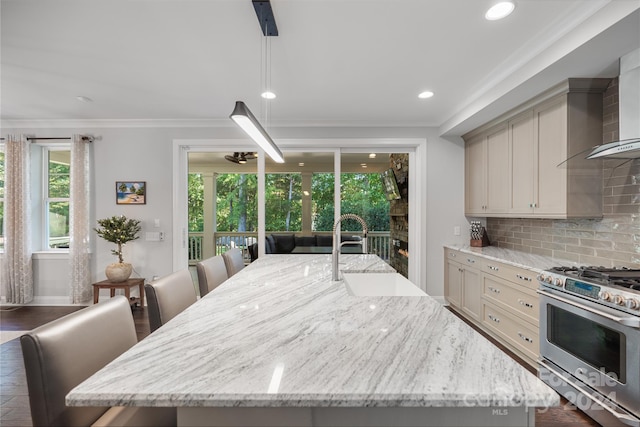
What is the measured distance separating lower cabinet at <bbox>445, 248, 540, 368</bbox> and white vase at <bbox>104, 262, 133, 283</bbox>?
4226mm

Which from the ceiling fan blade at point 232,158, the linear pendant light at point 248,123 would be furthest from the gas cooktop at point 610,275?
the ceiling fan blade at point 232,158

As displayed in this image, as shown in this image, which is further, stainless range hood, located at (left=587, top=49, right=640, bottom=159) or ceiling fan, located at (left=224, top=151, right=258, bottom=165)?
ceiling fan, located at (left=224, top=151, right=258, bottom=165)

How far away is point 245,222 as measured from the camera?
15.1 feet

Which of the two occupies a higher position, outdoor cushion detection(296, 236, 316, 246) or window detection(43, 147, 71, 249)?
window detection(43, 147, 71, 249)

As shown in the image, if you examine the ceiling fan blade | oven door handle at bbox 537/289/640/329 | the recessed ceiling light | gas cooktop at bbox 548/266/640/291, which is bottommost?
oven door handle at bbox 537/289/640/329

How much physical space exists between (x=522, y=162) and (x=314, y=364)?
308 centimetres

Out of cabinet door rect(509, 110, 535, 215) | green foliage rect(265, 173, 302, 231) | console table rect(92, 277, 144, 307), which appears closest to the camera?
cabinet door rect(509, 110, 535, 215)

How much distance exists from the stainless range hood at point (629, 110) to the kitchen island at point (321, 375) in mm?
1825

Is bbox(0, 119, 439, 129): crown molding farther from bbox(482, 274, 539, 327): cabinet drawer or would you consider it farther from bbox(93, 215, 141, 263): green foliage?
bbox(482, 274, 539, 327): cabinet drawer

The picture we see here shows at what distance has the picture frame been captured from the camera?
13.1ft

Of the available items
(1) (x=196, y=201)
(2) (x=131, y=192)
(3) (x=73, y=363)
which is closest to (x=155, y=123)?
(2) (x=131, y=192)

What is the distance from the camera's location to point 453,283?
3773 mm

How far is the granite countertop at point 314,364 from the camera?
26.7 inches

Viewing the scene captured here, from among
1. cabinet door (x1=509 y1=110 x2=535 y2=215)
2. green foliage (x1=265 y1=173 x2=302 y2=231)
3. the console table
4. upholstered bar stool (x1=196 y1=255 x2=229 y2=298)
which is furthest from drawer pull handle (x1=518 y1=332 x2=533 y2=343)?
the console table
